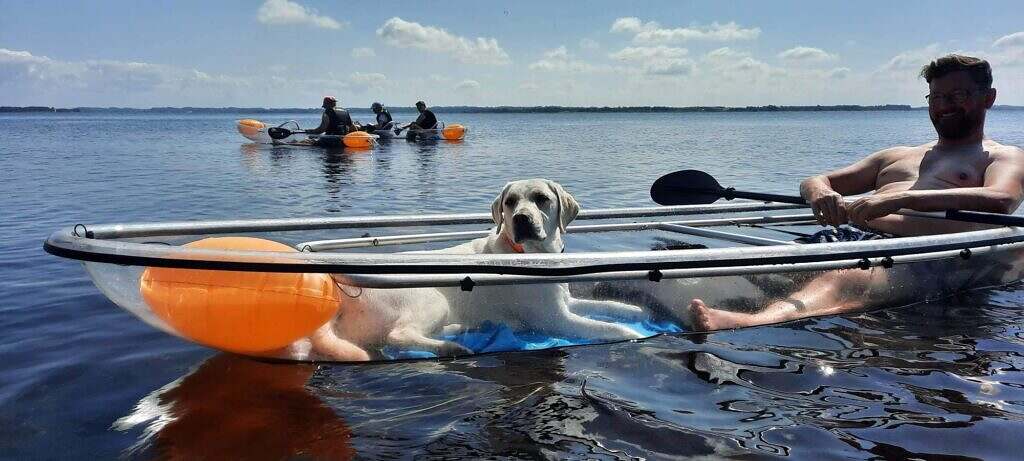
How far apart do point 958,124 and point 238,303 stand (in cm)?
578

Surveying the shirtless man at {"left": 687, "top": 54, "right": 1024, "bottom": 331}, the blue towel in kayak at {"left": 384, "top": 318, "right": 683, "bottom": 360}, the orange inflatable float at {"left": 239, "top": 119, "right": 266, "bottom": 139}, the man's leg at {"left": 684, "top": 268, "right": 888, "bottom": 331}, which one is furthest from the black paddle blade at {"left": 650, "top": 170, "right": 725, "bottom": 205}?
the orange inflatable float at {"left": 239, "top": 119, "right": 266, "bottom": 139}

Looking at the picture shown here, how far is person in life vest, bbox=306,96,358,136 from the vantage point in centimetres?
2673

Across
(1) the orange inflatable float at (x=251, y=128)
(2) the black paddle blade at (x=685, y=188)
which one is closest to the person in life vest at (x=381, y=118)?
(1) the orange inflatable float at (x=251, y=128)

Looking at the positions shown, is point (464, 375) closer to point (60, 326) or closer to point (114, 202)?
point (60, 326)

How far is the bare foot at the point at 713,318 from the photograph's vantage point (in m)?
4.47

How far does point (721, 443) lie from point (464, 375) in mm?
1494

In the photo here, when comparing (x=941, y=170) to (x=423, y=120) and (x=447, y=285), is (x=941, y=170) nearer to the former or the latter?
(x=447, y=285)

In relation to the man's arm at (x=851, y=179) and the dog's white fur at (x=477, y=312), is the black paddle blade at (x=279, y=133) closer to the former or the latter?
→ the man's arm at (x=851, y=179)

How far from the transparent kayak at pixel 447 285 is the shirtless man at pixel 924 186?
0.18 feet

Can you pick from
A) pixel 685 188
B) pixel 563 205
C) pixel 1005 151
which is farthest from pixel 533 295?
pixel 1005 151

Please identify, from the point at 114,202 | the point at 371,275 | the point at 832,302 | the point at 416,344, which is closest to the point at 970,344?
the point at 832,302

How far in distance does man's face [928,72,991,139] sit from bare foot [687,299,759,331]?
266cm

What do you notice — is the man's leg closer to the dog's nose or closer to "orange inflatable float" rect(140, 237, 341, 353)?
the dog's nose

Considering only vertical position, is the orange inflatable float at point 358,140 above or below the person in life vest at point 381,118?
below
